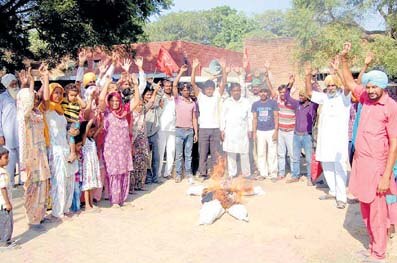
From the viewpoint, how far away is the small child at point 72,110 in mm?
6061

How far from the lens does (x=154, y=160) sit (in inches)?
338

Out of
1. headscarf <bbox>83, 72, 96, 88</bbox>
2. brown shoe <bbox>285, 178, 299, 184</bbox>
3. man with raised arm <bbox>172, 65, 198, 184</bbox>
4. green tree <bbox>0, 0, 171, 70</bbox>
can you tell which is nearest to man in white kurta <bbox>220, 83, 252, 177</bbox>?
man with raised arm <bbox>172, 65, 198, 184</bbox>

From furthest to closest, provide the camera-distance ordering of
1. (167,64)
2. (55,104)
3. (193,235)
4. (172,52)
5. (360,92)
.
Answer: (172,52) < (167,64) < (55,104) < (193,235) < (360,92)

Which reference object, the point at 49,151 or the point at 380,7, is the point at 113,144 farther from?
the point at 380,7

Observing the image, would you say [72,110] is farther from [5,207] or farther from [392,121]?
[392,121]

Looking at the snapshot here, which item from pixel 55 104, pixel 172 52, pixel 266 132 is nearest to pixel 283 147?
pixel 266 132

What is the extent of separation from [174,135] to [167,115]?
417 millimetres

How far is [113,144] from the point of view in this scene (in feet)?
21.9

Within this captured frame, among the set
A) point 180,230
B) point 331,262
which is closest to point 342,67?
point 331,262

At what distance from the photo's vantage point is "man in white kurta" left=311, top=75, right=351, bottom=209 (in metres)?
6.79

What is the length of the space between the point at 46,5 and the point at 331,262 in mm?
8947

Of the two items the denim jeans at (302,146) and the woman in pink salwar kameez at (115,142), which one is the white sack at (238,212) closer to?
the woman in pink salwar kameez at (115,142)

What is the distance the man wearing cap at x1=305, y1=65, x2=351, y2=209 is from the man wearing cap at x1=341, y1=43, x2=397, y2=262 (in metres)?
2.07

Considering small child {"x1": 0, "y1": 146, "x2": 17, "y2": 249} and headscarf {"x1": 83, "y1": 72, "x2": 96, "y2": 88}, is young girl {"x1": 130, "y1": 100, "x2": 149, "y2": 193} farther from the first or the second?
small child {"x1": 0, "y1": 146, "x2": 17, "y2": 249}
